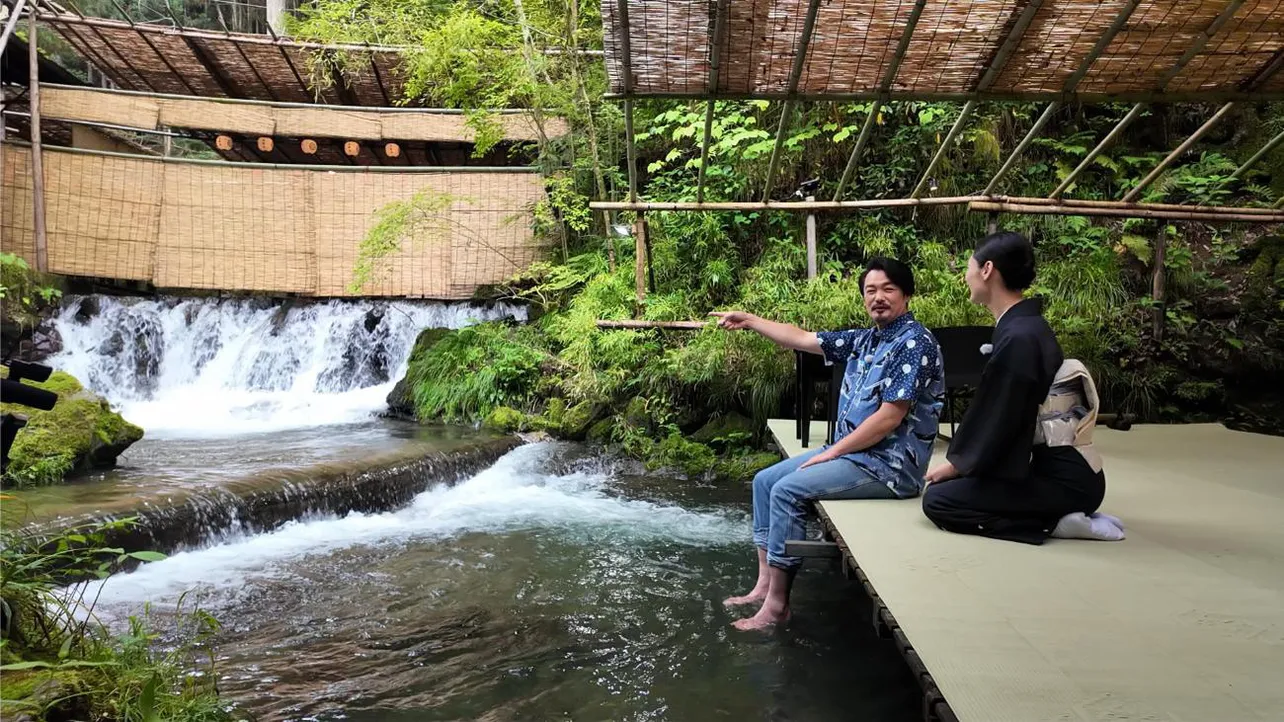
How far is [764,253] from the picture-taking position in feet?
32.3

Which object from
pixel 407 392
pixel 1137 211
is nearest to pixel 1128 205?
pixel 1137 211

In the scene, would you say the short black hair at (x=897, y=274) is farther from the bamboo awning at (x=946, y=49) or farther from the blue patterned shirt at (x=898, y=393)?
the bamboo awning at (x=946, y=49)

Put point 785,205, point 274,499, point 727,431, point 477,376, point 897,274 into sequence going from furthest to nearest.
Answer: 1. point 477,376
2. point 727,431
3. point 785,205
4. point 274,499
5. point 897,274

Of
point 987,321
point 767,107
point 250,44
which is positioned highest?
point 250,44

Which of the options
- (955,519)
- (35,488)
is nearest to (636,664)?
(955,519)

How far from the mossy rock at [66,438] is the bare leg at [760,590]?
533 cm

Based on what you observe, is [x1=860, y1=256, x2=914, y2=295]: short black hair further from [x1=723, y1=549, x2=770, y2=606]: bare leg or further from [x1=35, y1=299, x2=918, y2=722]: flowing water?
[x1=35, y1=299, x2=918, y2=722]: flowing water

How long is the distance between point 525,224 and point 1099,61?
9248 mm

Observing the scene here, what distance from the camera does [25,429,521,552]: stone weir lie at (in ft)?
16.5

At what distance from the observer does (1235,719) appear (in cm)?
177

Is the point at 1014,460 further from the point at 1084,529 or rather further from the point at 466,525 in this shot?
the point at 466,525

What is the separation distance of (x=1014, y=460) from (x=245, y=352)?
1170 cm

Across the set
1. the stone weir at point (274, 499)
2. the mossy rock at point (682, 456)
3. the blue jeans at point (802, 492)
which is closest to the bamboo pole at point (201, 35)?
the stone weir at point (274, 499)

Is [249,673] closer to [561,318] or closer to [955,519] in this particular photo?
[955,519]
